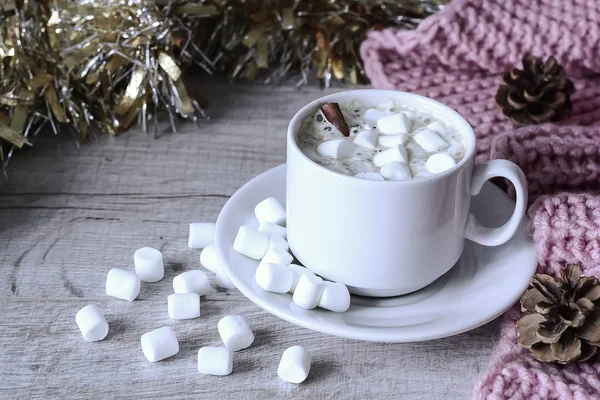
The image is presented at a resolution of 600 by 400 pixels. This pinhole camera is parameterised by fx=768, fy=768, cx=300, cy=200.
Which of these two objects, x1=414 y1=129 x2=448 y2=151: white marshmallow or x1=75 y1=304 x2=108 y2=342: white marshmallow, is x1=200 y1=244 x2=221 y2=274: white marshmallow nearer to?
x1=75 y1=304 x2=108 y2=342: white marshmallow

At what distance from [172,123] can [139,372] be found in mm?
492

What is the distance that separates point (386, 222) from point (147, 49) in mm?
537

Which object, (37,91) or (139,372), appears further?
(37,91)

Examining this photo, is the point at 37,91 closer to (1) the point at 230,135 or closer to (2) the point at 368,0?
(1) the point at 230,135

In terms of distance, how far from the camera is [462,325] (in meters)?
0.70

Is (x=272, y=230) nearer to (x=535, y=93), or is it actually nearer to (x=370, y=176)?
(x=370, y=176)

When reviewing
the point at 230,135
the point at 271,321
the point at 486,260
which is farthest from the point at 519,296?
the point at 230,135

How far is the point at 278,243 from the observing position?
0.81 meters

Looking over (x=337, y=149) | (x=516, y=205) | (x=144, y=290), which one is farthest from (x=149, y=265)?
(x=516, y=205)

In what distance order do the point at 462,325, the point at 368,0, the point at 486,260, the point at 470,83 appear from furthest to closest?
1. the point at 368,0
2. the point at 470,83
3. the point at 486,260
4. the point at 462,325

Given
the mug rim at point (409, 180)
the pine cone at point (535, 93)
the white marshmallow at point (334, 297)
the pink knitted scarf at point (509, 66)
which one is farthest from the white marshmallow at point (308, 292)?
the pine cone at point (535, 93)

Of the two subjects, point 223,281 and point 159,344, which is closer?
point 159,344

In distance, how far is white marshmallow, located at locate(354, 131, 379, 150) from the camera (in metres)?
0.76

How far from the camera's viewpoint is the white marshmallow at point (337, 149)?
74cm
